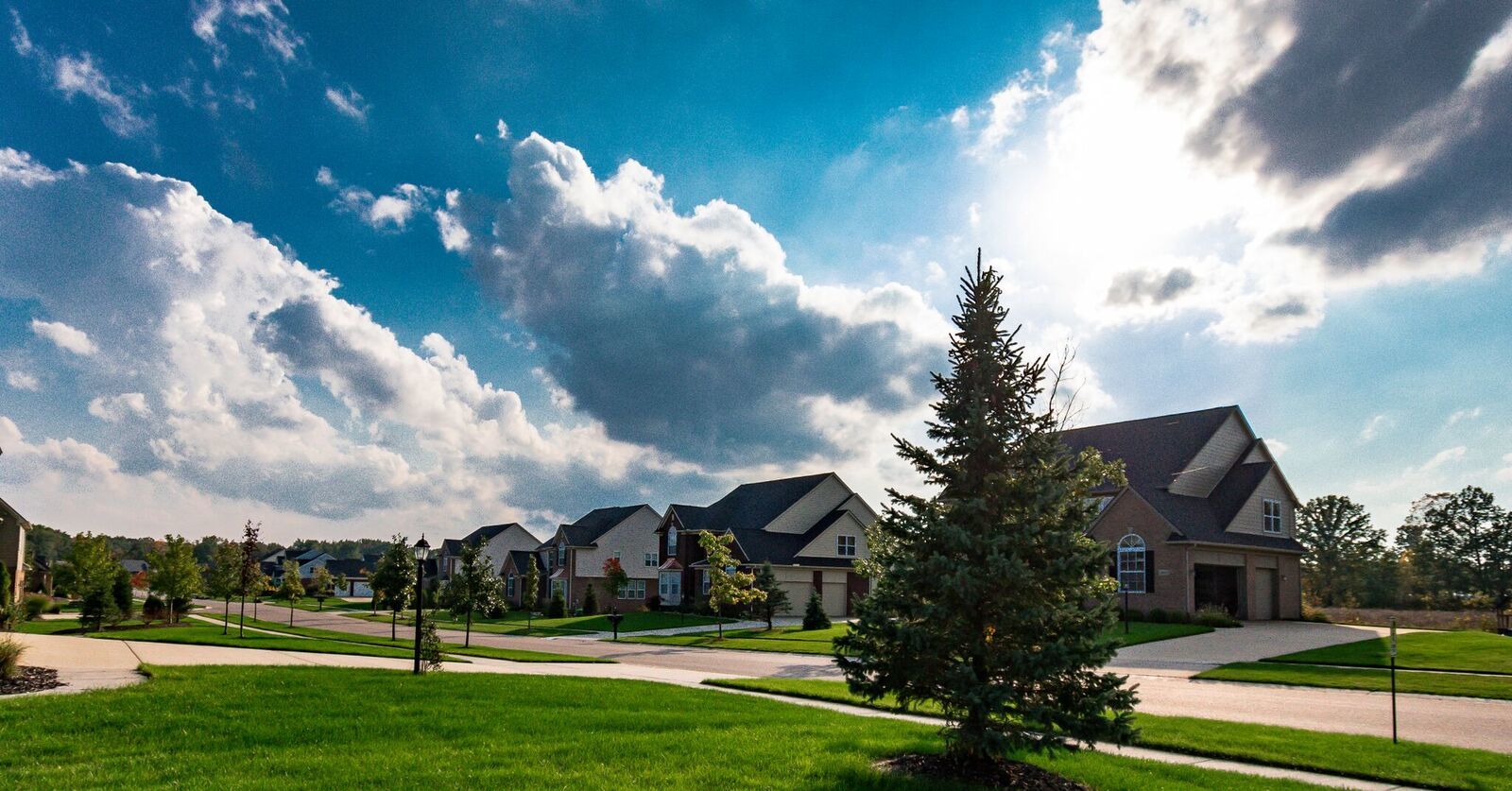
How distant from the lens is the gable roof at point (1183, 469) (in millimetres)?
38156

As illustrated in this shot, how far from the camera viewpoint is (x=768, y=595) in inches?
1704

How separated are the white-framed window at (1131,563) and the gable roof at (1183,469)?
1.66 m

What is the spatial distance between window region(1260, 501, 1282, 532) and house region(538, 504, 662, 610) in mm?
36548

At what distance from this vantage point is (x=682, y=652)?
3059 centimetres

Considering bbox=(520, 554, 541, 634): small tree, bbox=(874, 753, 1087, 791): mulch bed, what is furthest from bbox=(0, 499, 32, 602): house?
bbox=(874, 753, 1087, 791): mulch bed

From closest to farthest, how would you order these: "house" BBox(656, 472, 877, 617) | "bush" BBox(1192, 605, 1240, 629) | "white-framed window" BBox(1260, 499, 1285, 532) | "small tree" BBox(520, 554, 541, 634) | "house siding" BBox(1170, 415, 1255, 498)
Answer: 1. "bush" BBox(1192, 605, 1240, 629)
2. "white-framed window" BBox(1260, 499, 1285, 532)
3. "house siding" BBox(1170, 415, 1255, 498)
4. "small tree" BBox(520, 554, 541, 634)
5. "house" BBox(656, 472, 877, 617)

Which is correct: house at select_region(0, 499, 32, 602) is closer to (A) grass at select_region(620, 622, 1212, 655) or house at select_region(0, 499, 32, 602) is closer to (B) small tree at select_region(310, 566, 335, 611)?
(B) small tree at select_region(310, 566, 335, 611)

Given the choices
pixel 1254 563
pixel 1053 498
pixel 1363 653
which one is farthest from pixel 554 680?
pixel 1254 563

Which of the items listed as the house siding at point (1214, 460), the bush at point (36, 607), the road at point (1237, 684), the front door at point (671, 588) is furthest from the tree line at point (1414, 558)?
the bush at point (36, 607)

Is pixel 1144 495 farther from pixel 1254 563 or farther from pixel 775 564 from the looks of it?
pixel 775 564

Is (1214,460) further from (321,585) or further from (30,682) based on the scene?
(321,585)

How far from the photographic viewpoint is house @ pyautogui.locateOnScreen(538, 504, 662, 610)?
58.6 m

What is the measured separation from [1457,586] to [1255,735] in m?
57.2

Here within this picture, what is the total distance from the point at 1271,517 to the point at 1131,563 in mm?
8897
